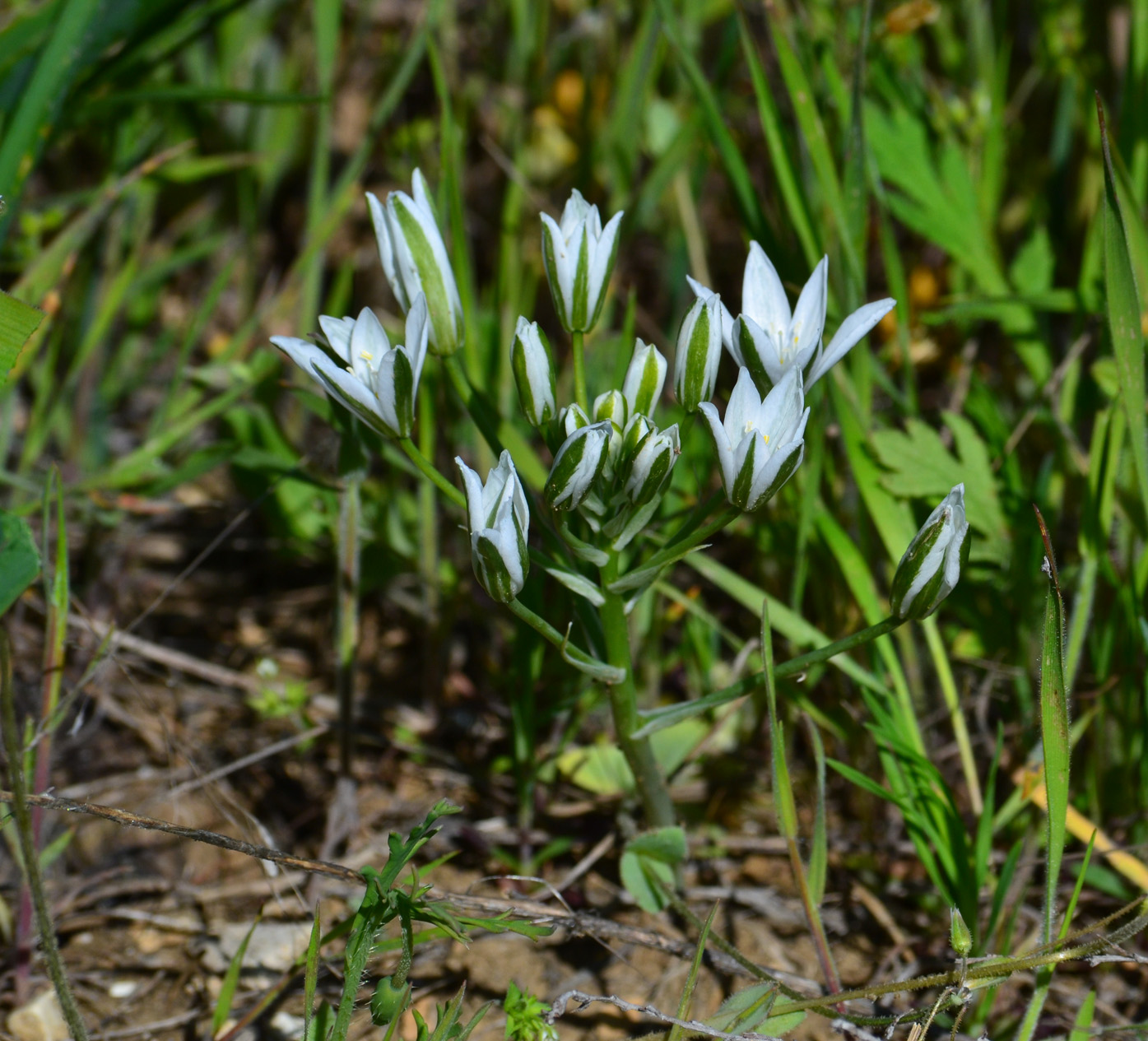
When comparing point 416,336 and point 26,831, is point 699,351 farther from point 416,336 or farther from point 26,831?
point 26,831

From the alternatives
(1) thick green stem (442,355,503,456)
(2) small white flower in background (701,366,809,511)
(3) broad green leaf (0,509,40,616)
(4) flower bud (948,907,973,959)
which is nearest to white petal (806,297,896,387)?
(2) small white flower in background (701,366,809,511)

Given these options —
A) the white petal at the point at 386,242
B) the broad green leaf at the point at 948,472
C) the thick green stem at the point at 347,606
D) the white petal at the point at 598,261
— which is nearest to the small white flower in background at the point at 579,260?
the white petal at the point at 598,261

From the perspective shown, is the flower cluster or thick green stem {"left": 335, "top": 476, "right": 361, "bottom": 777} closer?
the flower cluster

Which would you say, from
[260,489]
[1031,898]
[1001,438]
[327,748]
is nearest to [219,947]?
[327,748]

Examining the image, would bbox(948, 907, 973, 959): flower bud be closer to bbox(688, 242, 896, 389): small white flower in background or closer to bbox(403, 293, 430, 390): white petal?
bbox(688, 242, 896, 389): small white flower in background

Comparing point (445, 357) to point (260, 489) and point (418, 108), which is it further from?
point (418, 108)

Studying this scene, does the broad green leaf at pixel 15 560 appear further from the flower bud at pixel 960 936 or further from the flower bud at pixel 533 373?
the flower bud at pixel 960 936
